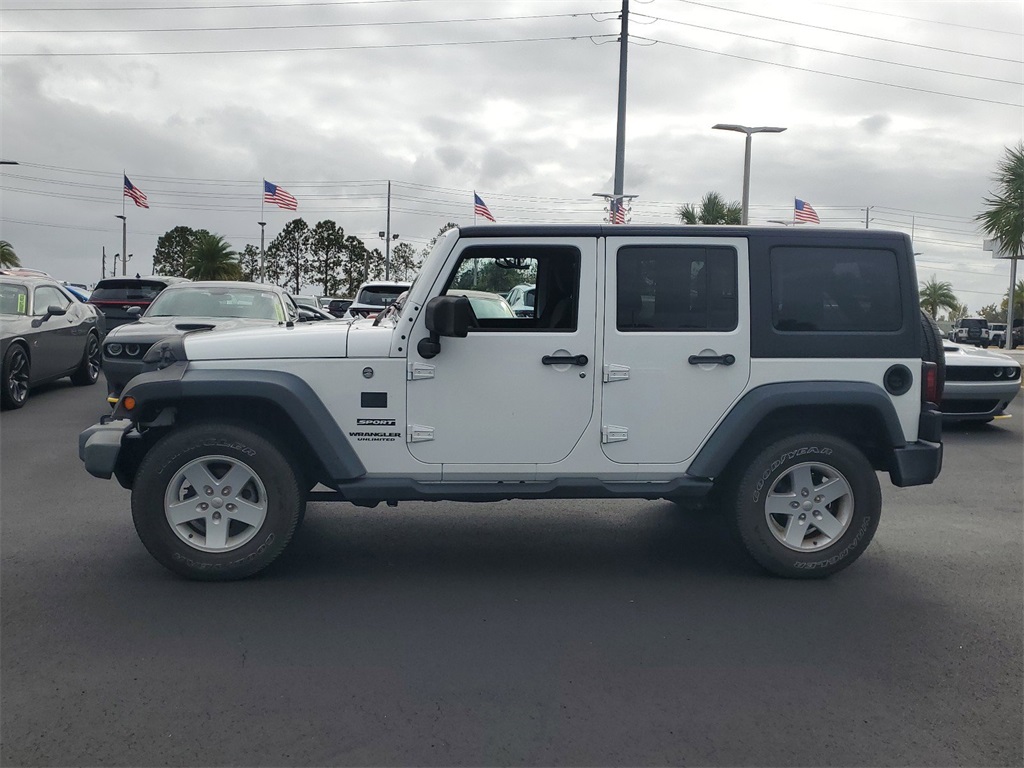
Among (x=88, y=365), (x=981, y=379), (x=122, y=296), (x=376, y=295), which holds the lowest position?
(x=88, y=365)

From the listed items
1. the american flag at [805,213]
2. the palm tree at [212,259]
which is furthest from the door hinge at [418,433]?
the palm tree at [212,259]

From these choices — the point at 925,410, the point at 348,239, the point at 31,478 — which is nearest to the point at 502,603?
the point at 925,410

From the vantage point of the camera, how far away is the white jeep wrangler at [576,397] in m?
5.11

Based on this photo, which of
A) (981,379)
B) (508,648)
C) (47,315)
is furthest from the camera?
(47,315)

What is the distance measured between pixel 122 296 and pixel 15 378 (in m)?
5.82

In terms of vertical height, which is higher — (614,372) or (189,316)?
(189,316)

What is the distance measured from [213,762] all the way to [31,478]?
5.53 metres

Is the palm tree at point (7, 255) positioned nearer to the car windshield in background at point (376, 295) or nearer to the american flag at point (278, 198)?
the american flag at point (278, 198)

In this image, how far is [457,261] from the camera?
5.25 m

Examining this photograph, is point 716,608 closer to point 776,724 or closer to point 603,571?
point 603,571

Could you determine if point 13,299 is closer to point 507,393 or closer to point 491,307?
point 491,307

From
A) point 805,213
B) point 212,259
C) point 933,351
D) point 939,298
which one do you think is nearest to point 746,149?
point 805,213

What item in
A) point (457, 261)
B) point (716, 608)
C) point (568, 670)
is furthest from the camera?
point (457, 261)

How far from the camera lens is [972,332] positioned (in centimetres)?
5244
